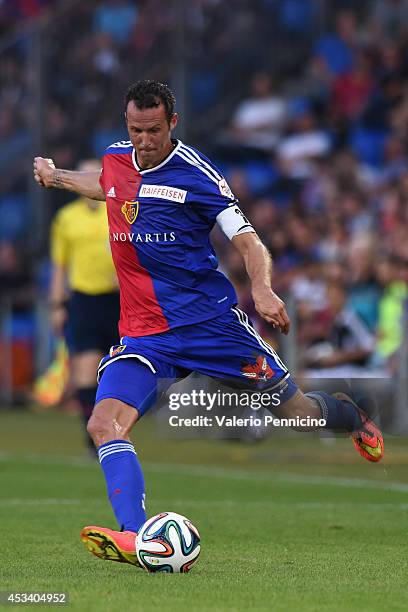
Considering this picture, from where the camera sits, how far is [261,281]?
6.76 metres

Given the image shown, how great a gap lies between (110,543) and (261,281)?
136 cm

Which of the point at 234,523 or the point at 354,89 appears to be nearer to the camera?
the point at 234,523

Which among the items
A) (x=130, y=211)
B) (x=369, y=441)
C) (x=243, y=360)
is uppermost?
(x=130, y=211)

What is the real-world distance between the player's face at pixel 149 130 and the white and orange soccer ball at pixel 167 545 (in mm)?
1716

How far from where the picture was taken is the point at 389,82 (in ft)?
66.3

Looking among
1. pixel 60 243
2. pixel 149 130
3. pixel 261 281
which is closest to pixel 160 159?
pixel 149 130

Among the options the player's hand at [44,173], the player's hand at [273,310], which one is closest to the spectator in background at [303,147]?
the player's hand at [44,173]

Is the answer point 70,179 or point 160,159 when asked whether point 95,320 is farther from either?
point 160,159

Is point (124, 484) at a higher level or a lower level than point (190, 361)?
lower

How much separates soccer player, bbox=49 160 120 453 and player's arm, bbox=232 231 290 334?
19.8 ft

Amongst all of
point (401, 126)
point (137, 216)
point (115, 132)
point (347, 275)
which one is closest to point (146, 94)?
point (137, 216)

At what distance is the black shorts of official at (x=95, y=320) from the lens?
13.1 meters

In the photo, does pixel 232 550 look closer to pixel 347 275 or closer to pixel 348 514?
pixel 348 514

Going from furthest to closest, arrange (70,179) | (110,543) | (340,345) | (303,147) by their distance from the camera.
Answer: (303,147) < (340,345) < (70,179) < (110,543)
